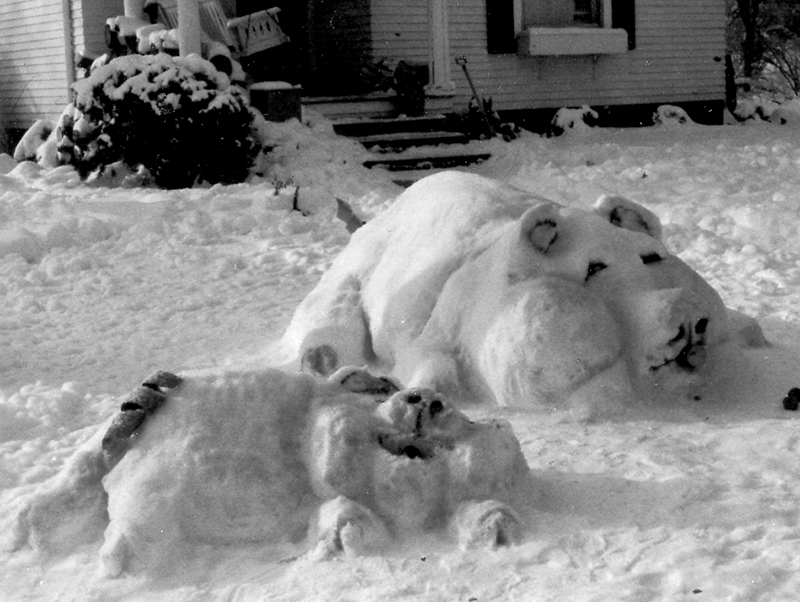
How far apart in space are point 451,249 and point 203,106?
6.88 metres

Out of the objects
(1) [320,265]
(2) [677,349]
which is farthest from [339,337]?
(1) [320,265]

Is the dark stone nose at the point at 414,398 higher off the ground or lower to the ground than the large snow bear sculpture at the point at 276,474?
higher

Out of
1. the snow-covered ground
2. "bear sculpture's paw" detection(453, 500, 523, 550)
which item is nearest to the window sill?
the snow-covered ground

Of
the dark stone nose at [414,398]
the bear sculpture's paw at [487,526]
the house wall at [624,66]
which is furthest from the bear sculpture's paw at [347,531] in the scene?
the house wall at [624,66]

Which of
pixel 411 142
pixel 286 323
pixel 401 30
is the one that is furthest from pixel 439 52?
pixel 286 323

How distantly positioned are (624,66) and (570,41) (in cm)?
135

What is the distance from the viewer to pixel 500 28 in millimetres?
15477

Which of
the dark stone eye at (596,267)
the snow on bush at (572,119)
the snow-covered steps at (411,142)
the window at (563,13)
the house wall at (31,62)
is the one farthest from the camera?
the window at (563,13)

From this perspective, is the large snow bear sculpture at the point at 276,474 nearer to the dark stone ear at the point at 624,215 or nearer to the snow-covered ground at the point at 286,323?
the snow-covered ground at the point at 286,323

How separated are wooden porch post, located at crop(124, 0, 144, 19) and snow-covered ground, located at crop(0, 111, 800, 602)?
82.5 inches

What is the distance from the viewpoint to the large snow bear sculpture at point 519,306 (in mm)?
4184

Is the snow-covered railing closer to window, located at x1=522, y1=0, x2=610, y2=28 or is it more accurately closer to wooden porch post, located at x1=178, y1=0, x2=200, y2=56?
wooden porch post, located at x1=178, y1=0, x2=200, y2=56

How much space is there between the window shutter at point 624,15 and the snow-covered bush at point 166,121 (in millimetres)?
6838

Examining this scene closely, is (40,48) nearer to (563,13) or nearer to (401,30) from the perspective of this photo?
(401,30)
